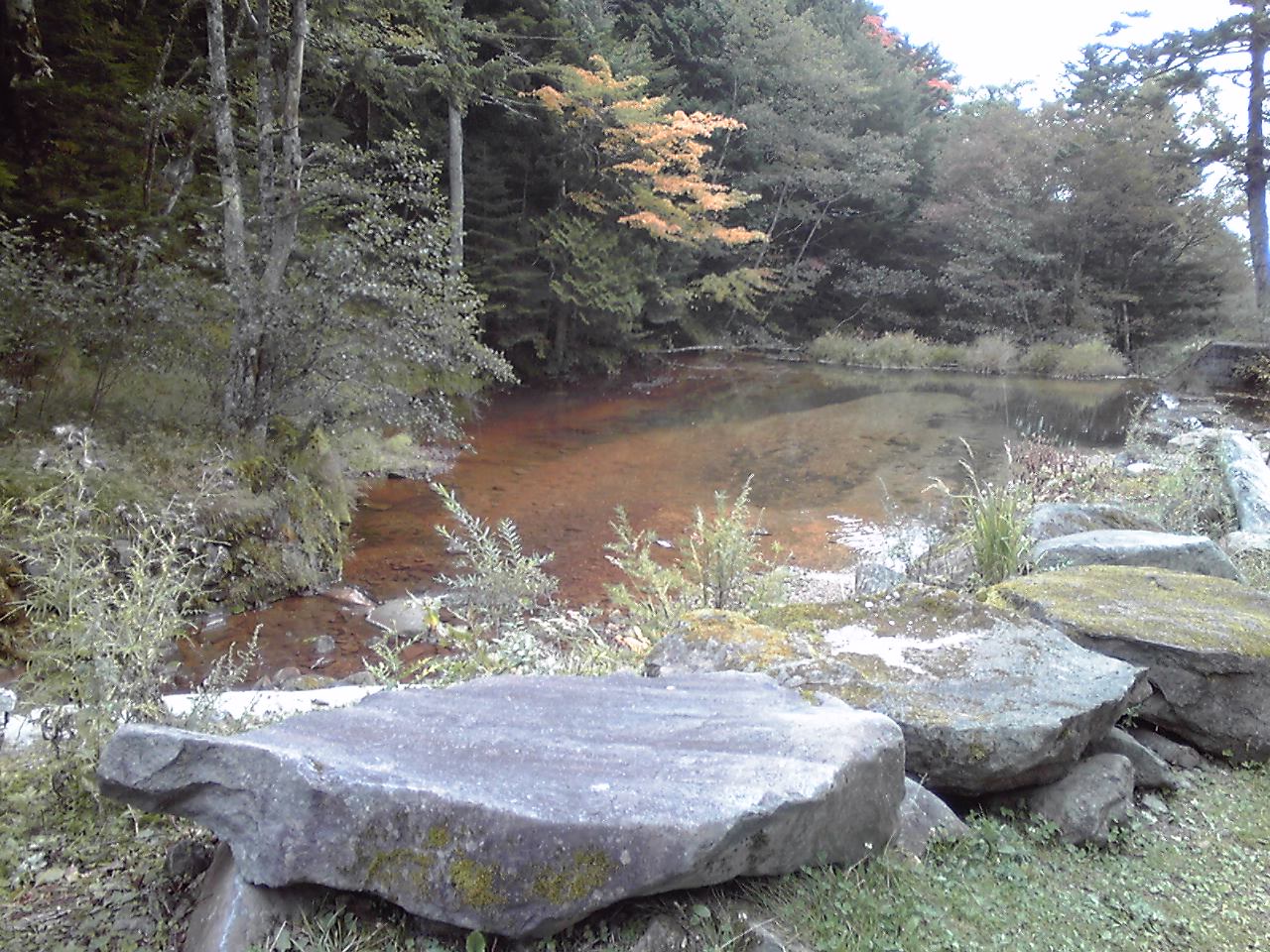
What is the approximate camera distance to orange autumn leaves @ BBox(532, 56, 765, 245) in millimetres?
13664

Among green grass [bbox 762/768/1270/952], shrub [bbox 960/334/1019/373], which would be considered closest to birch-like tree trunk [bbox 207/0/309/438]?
green grass [bbox 762/768/1270/952]

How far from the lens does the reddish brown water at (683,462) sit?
259 inches

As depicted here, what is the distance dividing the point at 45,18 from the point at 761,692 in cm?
946

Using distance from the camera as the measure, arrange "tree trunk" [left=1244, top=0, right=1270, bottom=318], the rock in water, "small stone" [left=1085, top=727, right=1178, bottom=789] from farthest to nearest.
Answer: "tree trunk" [left=1244, top=0, right=1270, bottom=318], "small stone" [left=1085, top=727, right=1178, bottom=789], the rock in water

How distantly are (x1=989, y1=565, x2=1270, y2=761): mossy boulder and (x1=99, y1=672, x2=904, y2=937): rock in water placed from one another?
1690mm

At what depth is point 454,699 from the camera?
2.23 metres

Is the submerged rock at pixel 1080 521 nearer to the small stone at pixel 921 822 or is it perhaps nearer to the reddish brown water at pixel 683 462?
the reddish brown water at pixel 683 462

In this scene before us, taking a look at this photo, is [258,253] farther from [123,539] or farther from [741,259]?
[741,259]

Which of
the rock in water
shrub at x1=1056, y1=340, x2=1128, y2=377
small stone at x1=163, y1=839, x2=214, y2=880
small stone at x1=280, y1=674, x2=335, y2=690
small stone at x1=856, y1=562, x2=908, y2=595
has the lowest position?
small stone at x1=280, y1=674, x2=335, y2=690

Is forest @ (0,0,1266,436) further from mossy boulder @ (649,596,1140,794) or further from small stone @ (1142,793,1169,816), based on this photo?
small stone @ (1142,793,1169,816)

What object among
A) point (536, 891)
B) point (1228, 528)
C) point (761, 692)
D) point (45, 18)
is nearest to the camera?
point (536, 891)

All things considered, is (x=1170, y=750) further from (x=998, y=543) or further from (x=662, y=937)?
(x=662, y=937)

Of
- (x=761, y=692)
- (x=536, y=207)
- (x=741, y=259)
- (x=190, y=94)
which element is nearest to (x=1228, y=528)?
(x=761, y=692)

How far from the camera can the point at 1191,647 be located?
2980 mm
